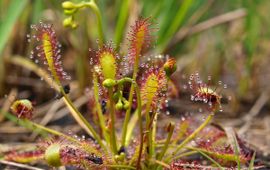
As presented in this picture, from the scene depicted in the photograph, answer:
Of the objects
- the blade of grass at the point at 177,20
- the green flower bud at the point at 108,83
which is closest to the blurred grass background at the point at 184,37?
the blade of grass at the point at 177,20

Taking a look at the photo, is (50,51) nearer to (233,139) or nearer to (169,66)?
(169,66)

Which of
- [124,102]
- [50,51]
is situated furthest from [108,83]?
[50,51]

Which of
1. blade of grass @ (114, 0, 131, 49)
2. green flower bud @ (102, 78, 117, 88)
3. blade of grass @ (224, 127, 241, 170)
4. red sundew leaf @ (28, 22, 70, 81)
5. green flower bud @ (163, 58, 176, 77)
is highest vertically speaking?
blade of grass @ (114, 0, 131, 49)

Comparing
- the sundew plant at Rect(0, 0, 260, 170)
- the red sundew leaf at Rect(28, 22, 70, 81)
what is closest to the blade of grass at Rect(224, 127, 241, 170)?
the sundew plant at Rect(0, 0, 260, 170)

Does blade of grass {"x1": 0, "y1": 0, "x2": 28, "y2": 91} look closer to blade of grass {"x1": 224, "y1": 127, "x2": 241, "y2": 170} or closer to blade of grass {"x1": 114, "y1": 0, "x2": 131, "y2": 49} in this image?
blade of grass {"x1": 114, "y1": 0, "x2": 131, "y2": 49}

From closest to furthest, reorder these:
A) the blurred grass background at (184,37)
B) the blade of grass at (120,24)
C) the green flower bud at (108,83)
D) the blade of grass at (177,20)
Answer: the green flower bud at (108,83)
the blade of grass at (120,24)
the blade of grass at (177,20)
the blurred grass background at (184,37)

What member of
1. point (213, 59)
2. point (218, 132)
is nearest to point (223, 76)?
point (213, 59)

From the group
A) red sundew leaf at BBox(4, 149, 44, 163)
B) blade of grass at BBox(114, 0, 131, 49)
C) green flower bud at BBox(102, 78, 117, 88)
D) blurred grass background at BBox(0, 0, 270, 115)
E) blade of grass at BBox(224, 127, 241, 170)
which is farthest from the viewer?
blurred grass background at BBox(0, 0, 270, 115)

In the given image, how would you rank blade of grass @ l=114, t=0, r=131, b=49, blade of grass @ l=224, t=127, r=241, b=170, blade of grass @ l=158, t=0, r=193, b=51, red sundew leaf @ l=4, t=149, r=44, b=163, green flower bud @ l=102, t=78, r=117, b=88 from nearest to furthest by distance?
green flower bud @ l=102, t=78, r=117, b=88, blade of grass @ l=224, t=127, r=241, b=170, red sundew leaf @ l=4, t=149, r=44, b=163, blade of grass @ l=114, t=0, r=131, b=49, blade of grass @ l=158, t=0, r=193, b=51

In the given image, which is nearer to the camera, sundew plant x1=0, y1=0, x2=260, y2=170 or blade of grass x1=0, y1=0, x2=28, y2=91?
sundew plant x1=0, y1=0, x2=260, y2=170

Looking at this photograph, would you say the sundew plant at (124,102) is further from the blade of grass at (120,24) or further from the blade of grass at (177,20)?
the blade of grass at (177,20)
